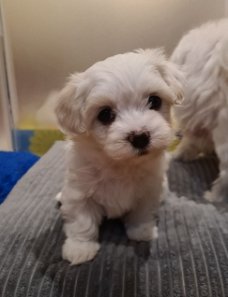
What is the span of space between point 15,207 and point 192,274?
65cm

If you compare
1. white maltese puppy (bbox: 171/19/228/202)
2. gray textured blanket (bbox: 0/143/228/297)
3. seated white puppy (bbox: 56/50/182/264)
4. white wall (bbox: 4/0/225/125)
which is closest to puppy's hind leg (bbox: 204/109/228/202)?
white maltese puppy (bbox: 171/19/228/202)

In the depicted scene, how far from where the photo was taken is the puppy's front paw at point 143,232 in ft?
4.10

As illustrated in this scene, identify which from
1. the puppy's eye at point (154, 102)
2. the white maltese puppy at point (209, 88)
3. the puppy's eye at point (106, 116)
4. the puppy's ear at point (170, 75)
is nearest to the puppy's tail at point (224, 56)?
the white maltese puppy at point (209, 88)

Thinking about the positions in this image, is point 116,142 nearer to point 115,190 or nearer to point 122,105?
point 122,105

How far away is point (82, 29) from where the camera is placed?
2.29 metres

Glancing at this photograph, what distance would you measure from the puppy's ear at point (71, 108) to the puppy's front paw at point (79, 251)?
0.31 metres

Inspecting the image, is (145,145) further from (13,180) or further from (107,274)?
(13,180)

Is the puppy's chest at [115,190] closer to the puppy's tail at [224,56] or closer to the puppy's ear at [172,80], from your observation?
the puppy's ear at [172,80]

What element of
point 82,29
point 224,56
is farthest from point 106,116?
point 82,29

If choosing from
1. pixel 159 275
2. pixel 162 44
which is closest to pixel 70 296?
pixel 159 275

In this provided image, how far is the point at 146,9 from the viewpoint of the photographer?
220 centimetres

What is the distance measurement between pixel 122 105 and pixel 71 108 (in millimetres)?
135

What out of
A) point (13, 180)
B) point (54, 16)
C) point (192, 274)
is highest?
point (54, 16)

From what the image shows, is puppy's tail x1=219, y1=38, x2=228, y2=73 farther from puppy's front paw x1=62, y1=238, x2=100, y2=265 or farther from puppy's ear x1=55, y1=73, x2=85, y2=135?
puppy's front paw x1=62, y1=238, x2=100, y2=265
